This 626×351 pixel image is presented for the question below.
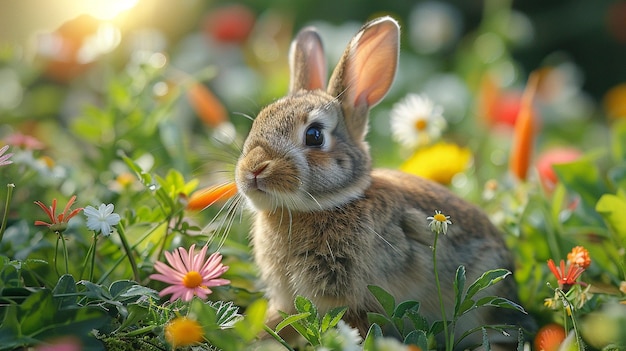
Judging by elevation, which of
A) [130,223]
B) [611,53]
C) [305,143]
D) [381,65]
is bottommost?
[611,53]

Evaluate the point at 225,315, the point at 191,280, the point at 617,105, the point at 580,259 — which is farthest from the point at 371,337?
the point at 617,105

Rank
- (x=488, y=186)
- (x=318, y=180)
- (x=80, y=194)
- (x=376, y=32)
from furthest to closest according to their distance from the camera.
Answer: (x=488, y=186)
(x=80, y=194)
(x=376, y=32)
(x=318, y=180)

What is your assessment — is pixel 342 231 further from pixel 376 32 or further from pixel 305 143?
pixel 376 32

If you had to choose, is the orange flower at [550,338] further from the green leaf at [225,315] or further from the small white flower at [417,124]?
the small white flower at [417,124]

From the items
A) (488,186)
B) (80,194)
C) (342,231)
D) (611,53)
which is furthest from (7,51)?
(611,53)

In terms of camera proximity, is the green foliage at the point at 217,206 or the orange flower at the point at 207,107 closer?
the green foliage at the point at 217,206

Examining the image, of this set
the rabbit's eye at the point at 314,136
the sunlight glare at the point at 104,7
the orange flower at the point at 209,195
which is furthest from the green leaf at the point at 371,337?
the sunlight glare at the point at 104,7

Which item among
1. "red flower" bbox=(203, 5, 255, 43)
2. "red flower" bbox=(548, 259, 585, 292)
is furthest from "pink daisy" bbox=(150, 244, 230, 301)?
"red flower" bbox=(203, 5, 255, 43)
